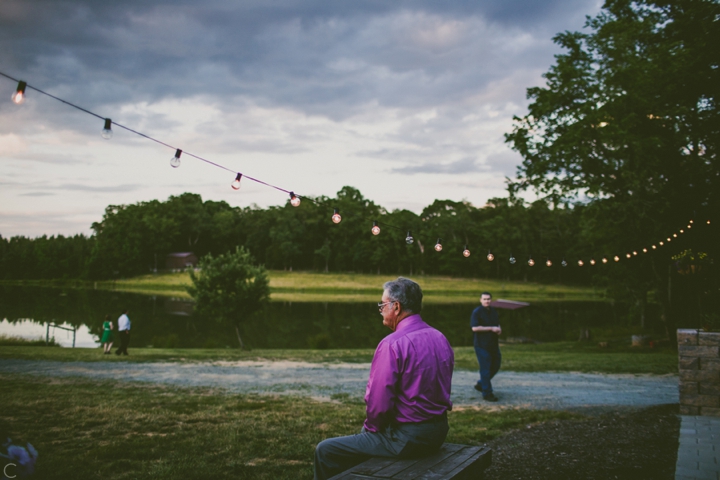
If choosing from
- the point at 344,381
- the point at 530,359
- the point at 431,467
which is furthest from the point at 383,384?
the point at 530,359

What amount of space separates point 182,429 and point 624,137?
1639 centimetres

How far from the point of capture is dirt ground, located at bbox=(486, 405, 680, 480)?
5180 millimetres

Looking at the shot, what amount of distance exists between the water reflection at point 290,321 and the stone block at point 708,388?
829 inches

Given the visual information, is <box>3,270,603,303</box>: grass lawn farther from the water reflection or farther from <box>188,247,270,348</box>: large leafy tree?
<box>188,247,270,348</box>: large leafy tree

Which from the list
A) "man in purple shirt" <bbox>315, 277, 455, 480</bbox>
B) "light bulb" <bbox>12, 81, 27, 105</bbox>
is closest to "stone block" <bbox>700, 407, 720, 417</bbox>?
"man in purple shirt" <bbox>315, 277, 455, 480</bbox>

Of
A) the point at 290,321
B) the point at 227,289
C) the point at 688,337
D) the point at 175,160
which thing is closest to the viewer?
the point at 175,160

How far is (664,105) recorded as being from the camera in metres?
17.3

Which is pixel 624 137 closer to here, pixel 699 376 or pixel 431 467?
pixel 699 376

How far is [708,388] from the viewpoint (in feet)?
24.1

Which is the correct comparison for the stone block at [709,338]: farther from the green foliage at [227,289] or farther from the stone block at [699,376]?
the green foliage at [227,289]

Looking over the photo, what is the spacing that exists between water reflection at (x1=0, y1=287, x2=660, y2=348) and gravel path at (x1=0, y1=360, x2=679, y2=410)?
38.1ft

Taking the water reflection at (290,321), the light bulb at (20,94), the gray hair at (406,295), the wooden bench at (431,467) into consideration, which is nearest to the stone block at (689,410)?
the wooden bench at (431,467)

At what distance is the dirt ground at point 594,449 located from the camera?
518 cm

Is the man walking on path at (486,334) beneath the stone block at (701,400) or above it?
above
